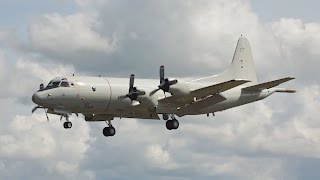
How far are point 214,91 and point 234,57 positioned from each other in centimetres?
944

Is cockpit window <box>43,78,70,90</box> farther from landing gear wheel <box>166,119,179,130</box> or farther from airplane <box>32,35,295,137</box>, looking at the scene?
landing gear wheel <box>166,119,179,130</box>

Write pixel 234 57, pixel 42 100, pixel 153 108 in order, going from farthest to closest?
pixel 234 57, pixel 153 108, pixel 42 100

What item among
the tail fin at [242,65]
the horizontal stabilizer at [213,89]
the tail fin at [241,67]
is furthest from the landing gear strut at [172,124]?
the tail fin at [242,65]

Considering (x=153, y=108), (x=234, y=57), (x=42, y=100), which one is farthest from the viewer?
(x=234, y=57)

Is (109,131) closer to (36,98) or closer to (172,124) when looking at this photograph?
(172,124)

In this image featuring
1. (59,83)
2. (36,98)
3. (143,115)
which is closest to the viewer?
(36,98)

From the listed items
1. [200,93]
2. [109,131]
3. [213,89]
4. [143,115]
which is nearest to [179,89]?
[200,93]

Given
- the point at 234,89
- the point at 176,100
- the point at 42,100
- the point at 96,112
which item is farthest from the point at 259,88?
the point at 42,100

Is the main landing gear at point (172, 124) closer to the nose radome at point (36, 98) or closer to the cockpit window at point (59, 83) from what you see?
the cockpit window at point (59, 83)

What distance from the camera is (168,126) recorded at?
244 ft

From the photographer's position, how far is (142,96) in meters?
71.8

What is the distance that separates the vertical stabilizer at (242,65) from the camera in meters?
79.8

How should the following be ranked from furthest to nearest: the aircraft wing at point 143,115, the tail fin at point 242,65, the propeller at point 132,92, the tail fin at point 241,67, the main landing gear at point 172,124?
the tail fin at point 242,65
the tail fin at point 241,67
the aircraft wing at point 143,115
the main landing gear at point 172,124
the propeller at point 132,92

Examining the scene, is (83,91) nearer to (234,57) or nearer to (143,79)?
(143,79)
